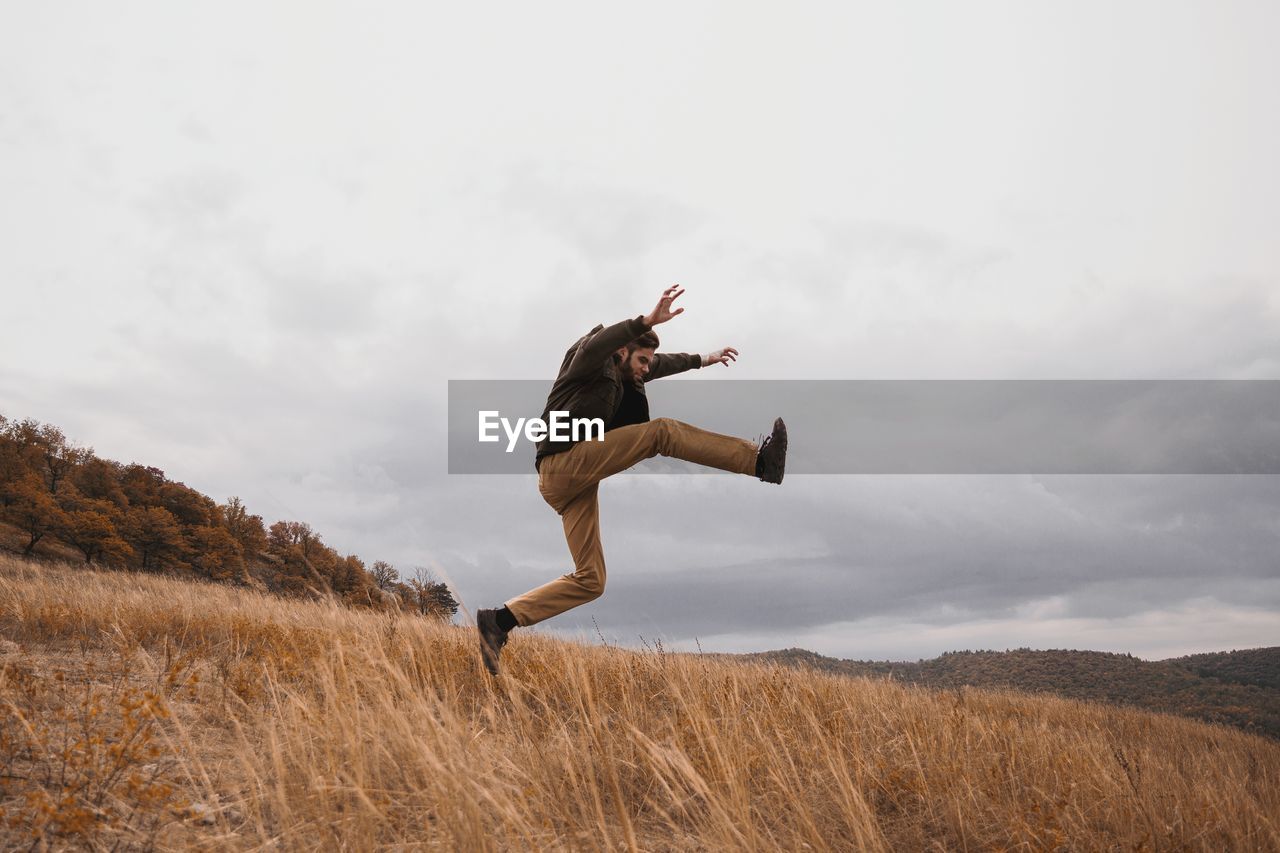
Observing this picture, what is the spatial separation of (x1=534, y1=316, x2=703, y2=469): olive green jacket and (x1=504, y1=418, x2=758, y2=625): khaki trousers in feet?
0.67

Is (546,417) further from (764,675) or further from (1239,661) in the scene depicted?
(1239,661)

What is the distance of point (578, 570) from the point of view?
5762 mm

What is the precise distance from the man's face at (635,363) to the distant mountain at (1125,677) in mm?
20459

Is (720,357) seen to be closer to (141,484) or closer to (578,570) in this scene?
(578,570)

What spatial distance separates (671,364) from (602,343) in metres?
1.62

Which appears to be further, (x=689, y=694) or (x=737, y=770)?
(x=689, y=694)

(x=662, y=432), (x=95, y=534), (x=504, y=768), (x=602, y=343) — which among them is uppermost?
(x=95, y=534)

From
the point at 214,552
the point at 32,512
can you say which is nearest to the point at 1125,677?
the point at 214,552

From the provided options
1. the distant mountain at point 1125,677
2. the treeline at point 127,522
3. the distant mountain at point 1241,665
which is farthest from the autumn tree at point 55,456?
the distant mountain at point 1241,665

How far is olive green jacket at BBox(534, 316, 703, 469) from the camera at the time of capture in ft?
16.5

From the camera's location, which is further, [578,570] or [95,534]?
[95,534]

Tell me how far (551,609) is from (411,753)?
234 centimetres

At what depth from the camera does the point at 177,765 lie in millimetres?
3551

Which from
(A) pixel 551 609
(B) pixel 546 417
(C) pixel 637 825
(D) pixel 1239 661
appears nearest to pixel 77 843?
(C) pixel 637 825
